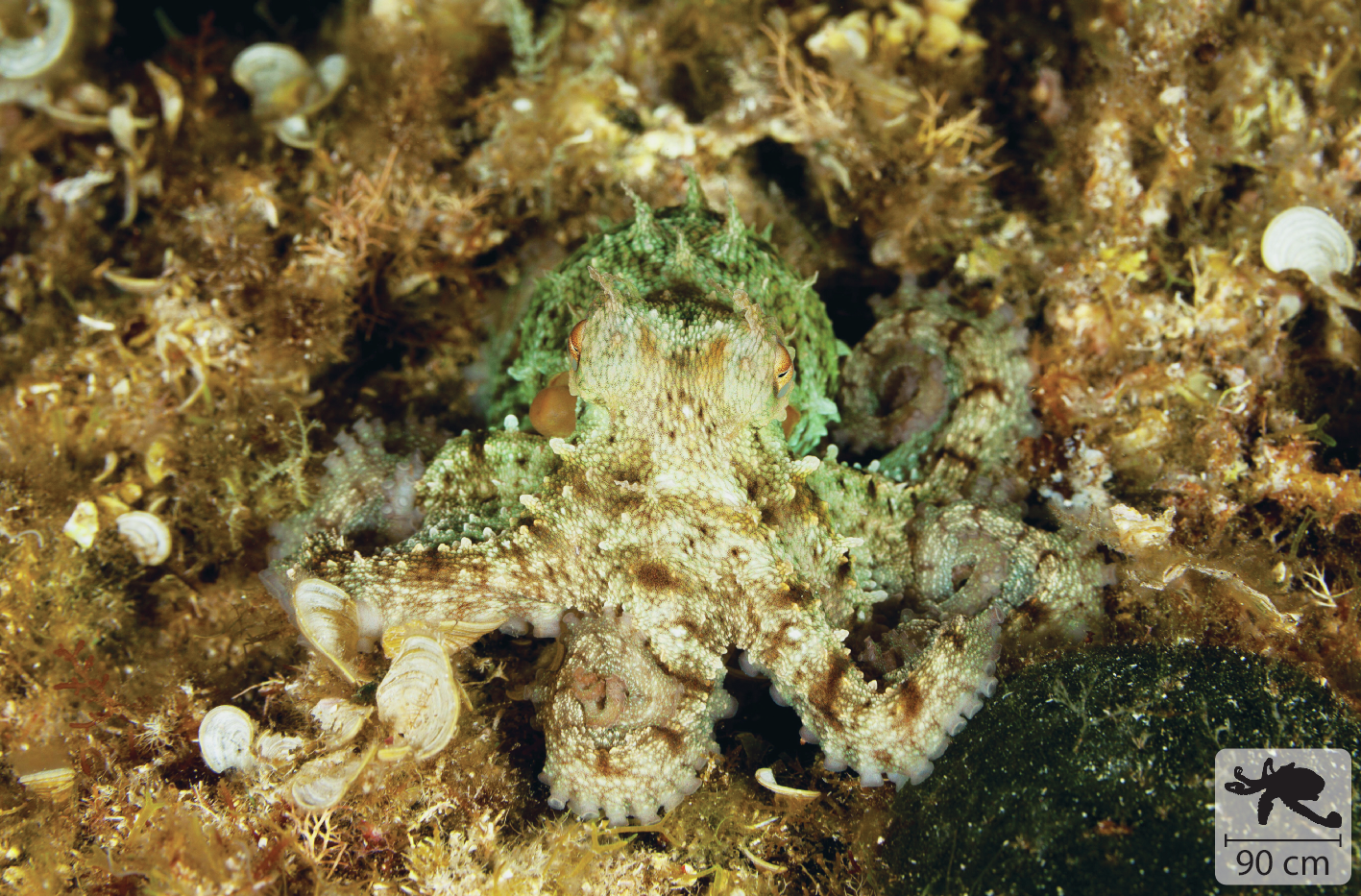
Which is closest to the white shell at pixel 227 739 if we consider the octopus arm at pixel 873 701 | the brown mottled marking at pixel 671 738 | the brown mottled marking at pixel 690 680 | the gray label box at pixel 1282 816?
the brown mottled marking at pixel 671 738

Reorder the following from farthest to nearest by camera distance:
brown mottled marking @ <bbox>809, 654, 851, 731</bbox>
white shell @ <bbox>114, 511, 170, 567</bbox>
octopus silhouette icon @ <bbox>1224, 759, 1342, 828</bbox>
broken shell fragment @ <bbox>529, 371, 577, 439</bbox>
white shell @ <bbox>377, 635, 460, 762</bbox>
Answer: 1. white shell @ <bbox>114, 511, 170, 567</bbox>
2. broken shell fragment @ <bbox>529, 371, 577, 439</bbox>
3. brown mottled marking @ <bbox>809, 654, 851, 731</bbox>
4. white shell @ <bbox>377, 635, 460, 762</bbox>
5. octopus silhouette icon @ <bbox>1224, 759, 1342, 828</bbox>

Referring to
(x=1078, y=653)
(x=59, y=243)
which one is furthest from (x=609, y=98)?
(x=1078, y=653)

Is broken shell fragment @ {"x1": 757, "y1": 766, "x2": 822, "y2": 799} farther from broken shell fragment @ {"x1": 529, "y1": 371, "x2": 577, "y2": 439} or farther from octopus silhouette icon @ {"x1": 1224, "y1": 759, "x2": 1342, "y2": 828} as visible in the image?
broken shell fragment @ {"x1": 529, "y1": 371, "x2": 577, "y2": 439}

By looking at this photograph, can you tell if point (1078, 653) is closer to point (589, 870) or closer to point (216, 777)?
point (589, 870)

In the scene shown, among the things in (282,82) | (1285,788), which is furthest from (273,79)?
(1285,788)

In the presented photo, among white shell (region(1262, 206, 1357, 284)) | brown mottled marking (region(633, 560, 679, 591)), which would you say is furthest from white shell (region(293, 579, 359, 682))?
white shell (region(1262, 206, 1357, 284))

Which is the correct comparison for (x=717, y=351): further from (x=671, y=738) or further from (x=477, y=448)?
(x=671, y=738)

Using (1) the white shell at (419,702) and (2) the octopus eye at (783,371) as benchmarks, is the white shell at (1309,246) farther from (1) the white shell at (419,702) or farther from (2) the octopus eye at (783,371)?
(1) the white shell at (419,702)
